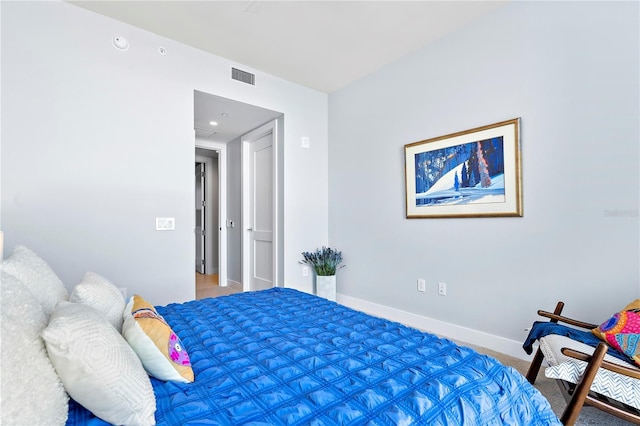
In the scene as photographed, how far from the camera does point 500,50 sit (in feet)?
8.59

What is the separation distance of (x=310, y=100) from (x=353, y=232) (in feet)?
5.91

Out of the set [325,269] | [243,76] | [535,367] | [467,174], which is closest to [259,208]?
[325,269]

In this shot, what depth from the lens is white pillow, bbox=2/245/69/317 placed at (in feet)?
3.65

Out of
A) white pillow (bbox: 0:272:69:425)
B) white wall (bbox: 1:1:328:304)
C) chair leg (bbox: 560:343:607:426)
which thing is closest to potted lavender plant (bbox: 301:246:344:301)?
white wall (bbox: 1:1:328:304)

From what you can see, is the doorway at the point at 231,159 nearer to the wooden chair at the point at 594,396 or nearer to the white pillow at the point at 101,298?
the white pillow at the point at 101,298

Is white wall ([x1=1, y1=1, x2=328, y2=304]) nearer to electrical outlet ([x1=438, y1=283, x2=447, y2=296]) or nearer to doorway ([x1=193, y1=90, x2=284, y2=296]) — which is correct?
doorway ([x1=193, y1=90, x2=284, y2=296])

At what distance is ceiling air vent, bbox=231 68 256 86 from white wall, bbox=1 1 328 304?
0.30ft

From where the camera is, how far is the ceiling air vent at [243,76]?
11.3ft

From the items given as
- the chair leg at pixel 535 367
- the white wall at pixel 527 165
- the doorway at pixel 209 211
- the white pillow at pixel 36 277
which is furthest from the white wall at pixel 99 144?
the doorway at pixel 209 211

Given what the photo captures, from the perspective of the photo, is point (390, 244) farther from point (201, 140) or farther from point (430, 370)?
point (201, 140)

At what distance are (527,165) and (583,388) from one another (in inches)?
63.7

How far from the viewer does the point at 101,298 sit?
122cm

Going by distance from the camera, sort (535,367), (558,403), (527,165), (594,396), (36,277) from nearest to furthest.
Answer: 1. (36,277)
2. (594,396)
3. (558,403)
4. (535,367)
5. (527,165)

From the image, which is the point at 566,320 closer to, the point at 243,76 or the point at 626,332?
the point at 626,332
